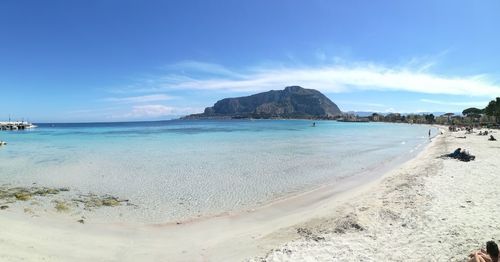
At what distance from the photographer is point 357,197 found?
47.6 feet

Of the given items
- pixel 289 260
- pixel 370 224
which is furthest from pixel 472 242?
pixel 289 260

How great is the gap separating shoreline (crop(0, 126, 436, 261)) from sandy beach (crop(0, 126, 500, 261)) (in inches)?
1.0

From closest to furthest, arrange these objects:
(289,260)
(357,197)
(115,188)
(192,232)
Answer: (289,260) → (192,232) → (357,197) → (115,188)

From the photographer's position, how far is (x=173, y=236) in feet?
34.1

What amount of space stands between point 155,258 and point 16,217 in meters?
7.06

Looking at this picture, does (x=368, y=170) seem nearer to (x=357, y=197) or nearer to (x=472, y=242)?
(x=357, y=197)

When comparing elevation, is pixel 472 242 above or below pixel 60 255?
above

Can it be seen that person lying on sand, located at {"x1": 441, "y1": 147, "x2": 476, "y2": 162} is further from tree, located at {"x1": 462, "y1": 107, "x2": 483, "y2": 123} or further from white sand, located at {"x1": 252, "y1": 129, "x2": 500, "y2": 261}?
tree, located at {"x1": 462, "y1": 107, "x2": 483, "y2": 123}

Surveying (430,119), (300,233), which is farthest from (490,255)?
(430,119)

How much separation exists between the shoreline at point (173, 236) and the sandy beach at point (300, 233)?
0.03 m

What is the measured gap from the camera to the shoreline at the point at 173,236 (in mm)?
8742

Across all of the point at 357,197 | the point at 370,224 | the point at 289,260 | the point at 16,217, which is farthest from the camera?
the point at 357,197

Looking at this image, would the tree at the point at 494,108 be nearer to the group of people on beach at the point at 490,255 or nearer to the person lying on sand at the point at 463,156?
the person lying on sand at the point at 463,156

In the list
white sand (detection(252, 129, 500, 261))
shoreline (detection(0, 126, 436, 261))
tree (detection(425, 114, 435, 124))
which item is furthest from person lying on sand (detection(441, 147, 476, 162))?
tree (detection(425, 114, 435, 124))
